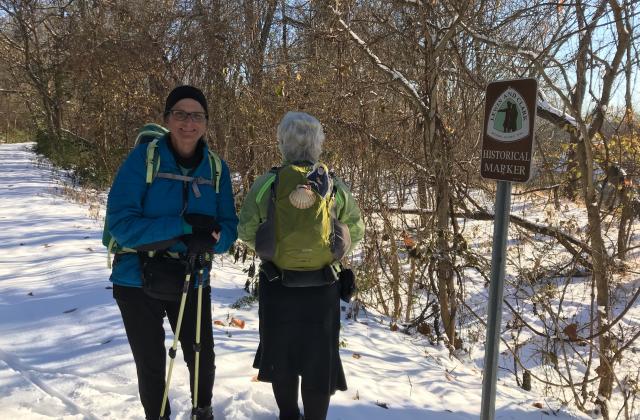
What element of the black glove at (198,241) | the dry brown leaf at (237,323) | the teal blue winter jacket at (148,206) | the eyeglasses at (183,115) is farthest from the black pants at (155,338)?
the dry brown leaf at (237,323)

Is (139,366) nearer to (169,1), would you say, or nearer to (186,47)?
(186,47)

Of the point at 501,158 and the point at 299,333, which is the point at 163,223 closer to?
the point at 299,333

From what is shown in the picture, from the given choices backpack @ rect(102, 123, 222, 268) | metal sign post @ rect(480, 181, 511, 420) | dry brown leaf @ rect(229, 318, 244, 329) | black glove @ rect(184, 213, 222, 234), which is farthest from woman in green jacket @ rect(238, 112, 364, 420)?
dry brown leaf @ rect(229, 318, 244, 329)

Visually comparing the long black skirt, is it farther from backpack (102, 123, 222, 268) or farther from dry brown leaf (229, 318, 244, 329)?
dry brown leaf (229, 318, 244, 329)

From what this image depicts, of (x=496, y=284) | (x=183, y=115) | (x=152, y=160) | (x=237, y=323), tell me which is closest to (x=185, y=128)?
(x=183, y=115)

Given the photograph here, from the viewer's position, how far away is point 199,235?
7.30ft

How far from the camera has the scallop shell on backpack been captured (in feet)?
6.88

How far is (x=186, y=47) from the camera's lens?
820cm

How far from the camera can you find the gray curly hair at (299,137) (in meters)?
2.21

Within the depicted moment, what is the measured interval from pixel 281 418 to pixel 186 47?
23.6 feet

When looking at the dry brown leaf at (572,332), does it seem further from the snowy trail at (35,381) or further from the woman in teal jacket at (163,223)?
the snowy trail at (35,381)

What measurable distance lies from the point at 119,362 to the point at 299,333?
1.87m

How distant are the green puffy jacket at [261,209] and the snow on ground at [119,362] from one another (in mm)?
1334

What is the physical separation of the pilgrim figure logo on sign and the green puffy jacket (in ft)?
2.43
